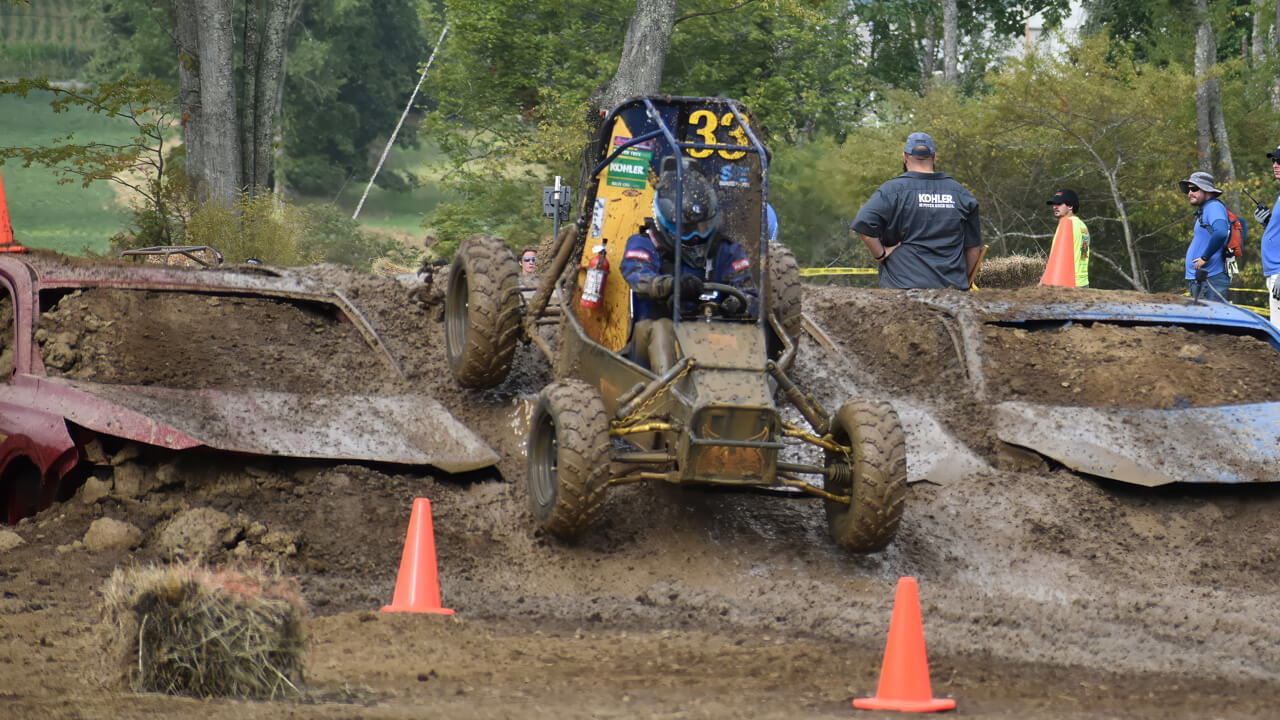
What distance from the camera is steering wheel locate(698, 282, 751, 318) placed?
7.86 metres

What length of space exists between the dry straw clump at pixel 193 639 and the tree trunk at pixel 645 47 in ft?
50.1

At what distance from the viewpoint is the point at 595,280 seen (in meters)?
8.55

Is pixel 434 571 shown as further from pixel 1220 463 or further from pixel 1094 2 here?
pixel 1094 2

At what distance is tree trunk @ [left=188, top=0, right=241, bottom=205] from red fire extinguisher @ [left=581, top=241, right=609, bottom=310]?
1140 centimetres

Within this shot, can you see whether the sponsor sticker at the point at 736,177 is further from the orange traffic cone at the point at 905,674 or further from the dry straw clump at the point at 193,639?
the dry straw clump at the point at 193,639

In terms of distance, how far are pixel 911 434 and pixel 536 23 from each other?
29.4 m

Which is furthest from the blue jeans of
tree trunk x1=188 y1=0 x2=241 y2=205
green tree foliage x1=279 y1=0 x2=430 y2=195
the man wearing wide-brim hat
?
green tree foliage x1=279 y1=0 x2=430 y2=195

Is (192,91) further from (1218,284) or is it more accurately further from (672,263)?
(1218,284)

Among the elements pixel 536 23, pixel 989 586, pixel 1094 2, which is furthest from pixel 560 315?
pixel 1094 2

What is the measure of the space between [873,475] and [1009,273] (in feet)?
29.5

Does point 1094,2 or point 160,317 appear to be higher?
point 1094,2

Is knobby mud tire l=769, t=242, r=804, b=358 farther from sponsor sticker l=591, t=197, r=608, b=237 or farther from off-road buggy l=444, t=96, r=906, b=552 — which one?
sponsor sticker l=591, t=197, r=608, b=237

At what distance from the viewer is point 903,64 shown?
4541cm

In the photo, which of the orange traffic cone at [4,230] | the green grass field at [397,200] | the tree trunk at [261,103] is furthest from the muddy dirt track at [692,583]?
→ the green grass field at [397,200]
